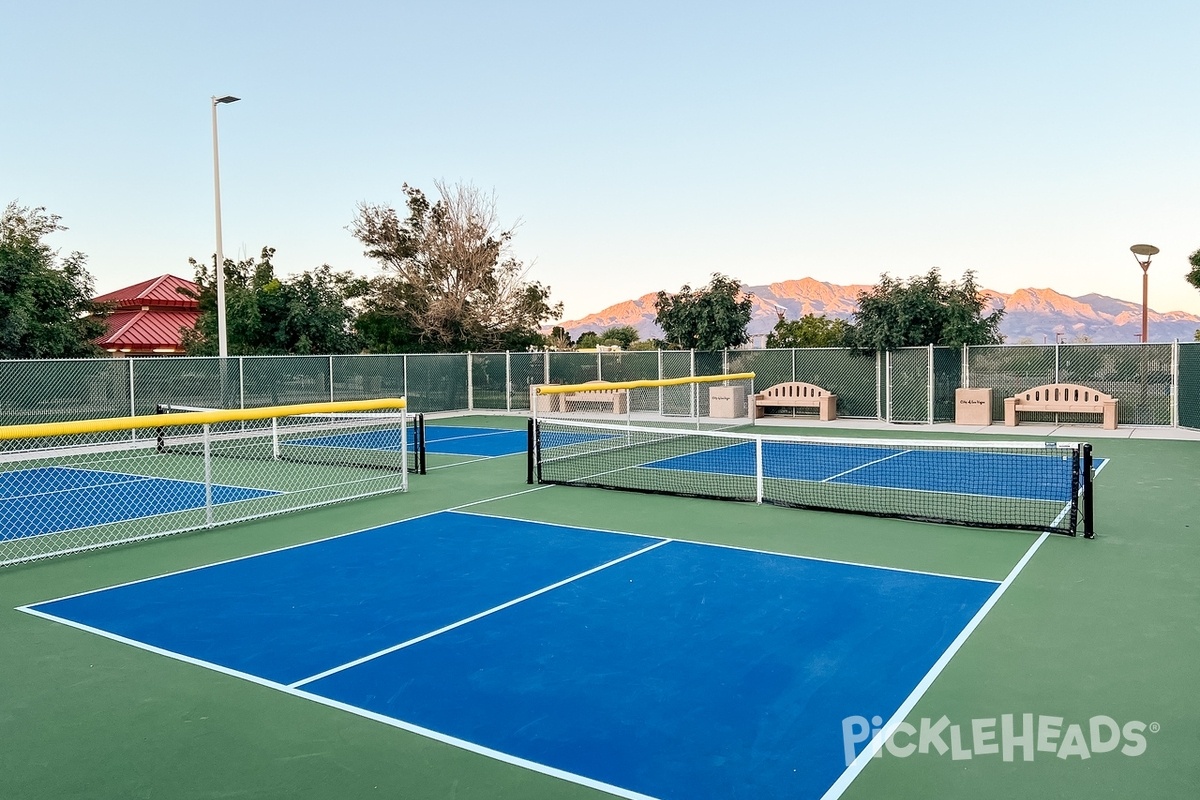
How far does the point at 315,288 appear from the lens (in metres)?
30.0

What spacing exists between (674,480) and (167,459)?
1055cm

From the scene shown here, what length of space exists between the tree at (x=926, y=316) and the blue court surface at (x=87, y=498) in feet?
55.9

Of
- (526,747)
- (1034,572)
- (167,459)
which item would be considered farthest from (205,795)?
(167,459)

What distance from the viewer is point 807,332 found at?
4272cm

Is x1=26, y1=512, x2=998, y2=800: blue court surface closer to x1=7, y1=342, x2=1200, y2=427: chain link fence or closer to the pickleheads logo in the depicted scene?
the pickleheads logo

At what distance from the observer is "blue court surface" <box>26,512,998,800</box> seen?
14.4ft

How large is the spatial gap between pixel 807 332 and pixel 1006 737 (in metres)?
39.5

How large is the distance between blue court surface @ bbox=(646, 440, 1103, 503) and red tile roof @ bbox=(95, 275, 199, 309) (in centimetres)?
4068

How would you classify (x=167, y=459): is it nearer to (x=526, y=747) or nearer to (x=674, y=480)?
(x=674, y=480)

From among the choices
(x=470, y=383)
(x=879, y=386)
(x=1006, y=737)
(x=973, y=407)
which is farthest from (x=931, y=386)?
(x=1006, y=737)

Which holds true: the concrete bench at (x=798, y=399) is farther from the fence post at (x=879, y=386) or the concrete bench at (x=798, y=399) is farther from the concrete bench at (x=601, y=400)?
the concrete bench at (x=601, y=400)

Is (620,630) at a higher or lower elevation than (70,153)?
lower

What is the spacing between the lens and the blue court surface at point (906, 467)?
1230 centimetres

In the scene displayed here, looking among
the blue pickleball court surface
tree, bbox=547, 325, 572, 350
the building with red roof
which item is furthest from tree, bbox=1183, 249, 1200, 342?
the building with red roof
